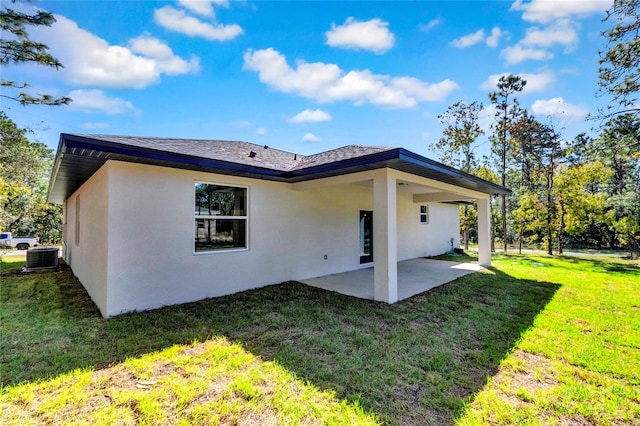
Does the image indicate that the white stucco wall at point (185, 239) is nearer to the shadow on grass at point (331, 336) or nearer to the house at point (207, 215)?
the house at point (207, 215)

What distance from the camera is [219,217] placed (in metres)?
6.54

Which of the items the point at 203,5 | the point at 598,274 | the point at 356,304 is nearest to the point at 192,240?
the point at 356,304

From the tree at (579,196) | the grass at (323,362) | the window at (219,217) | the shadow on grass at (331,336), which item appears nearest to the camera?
the grass at (323,362)

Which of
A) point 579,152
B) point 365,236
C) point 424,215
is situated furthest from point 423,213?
point 579,152

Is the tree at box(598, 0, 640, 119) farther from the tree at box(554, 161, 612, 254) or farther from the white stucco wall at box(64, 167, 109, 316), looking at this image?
the white stucco wall at box(64, 167, 109, 316)

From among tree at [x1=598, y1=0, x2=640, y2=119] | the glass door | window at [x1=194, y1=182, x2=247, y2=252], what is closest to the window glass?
window at [x1=194, y1=182, x2=247, y2=252]

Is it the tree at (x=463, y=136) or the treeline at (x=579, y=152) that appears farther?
the tree at (x=463, y=136)

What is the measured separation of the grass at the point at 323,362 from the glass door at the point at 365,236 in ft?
13.5

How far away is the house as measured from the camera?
5.12 m

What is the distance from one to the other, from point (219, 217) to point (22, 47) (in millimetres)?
6887

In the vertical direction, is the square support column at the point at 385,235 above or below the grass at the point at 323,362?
above

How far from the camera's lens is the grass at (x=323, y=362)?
8.69 ft

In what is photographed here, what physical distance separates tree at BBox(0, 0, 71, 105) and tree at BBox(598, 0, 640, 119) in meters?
16.8

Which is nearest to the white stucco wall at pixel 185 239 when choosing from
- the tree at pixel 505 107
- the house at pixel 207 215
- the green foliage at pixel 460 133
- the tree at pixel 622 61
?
the house at pixel 207 215
